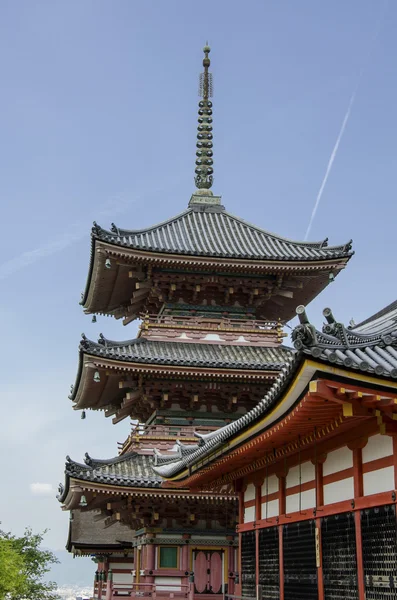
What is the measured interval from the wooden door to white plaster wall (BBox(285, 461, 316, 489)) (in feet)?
31.0

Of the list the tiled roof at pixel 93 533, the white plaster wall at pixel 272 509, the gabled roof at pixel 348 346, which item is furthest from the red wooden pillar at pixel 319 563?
the tiled roof at pixel 93 533

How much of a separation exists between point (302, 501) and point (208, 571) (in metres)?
10.5

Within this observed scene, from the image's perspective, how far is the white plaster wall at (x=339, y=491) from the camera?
12359 mm

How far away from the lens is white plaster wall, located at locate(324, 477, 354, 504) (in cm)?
1236

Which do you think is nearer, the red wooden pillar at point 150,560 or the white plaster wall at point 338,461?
the white plaster wall at point 338,461

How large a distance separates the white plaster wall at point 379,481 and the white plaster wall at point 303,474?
228 cm

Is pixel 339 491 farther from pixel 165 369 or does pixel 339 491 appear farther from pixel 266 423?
pixel 165 369

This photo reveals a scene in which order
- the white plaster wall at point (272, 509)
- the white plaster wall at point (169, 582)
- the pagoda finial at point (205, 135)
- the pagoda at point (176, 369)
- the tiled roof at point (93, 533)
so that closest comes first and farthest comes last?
the white plaster wall at point (272, 509), the white plaster wall at point (169, 582), the pagoda at point (176, 369), the tiled roof at point (93, 533), the pagoda finial at point (205, 135)

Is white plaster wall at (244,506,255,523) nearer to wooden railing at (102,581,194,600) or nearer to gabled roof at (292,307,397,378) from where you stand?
wooden railing at (102,581,194,600)

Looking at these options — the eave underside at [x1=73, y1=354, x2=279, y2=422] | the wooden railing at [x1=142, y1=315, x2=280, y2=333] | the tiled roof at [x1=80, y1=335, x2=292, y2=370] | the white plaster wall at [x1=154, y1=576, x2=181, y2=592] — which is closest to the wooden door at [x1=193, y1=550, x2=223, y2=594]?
the white plaster wall at [x1=154, y1=576, x2=181, y2=592]

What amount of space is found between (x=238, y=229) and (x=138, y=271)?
18.0ft

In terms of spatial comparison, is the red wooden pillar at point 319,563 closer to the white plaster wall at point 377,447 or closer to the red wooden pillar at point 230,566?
the white plaster wall at point 377,447

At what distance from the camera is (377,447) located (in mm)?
11484

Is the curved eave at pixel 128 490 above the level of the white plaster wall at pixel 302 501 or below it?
above
